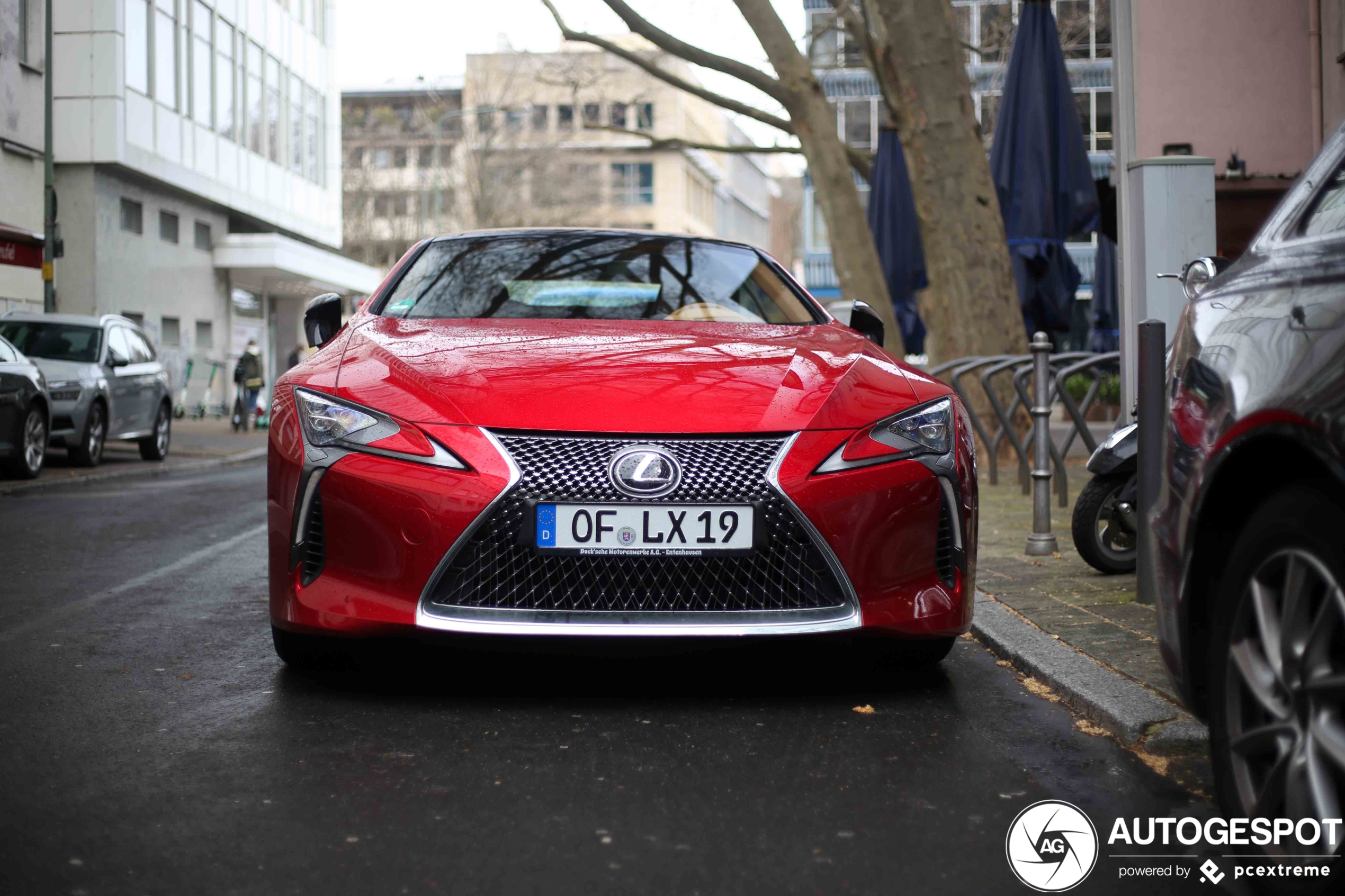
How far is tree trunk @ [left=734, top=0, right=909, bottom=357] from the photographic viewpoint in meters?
15.5

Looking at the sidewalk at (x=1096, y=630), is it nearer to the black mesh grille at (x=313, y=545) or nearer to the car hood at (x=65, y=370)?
the black mesh grille at (x=313, y=545)

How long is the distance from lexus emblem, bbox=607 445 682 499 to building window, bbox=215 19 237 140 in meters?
32.7

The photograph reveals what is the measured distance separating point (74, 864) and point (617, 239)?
11.6 ft

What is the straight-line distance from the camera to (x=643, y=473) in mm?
3971

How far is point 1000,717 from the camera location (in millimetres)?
4141

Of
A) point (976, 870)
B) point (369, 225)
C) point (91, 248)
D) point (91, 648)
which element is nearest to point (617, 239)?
point (91, 648)

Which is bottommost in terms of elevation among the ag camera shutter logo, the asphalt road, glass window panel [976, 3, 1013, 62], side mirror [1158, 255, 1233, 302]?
the ag camera shutter logo

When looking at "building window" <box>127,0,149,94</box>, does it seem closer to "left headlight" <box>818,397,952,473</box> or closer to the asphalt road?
the asphalt road

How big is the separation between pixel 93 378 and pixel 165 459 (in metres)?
3.02

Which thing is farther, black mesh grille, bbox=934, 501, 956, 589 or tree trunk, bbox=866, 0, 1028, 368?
tree trunk, bbox=866, 0, 1028, 368

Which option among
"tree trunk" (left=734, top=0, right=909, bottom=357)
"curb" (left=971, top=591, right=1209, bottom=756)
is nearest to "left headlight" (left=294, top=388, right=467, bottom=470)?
"curb" (left=971, top=591, right=1209, bottom=756)

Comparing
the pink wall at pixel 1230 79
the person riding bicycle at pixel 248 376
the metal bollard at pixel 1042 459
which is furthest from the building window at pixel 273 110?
the metal bollard at pixel 1042 459

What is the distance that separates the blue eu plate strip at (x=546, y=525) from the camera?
12.9ft

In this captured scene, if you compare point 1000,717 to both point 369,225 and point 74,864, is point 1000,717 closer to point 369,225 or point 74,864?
point 74,864
